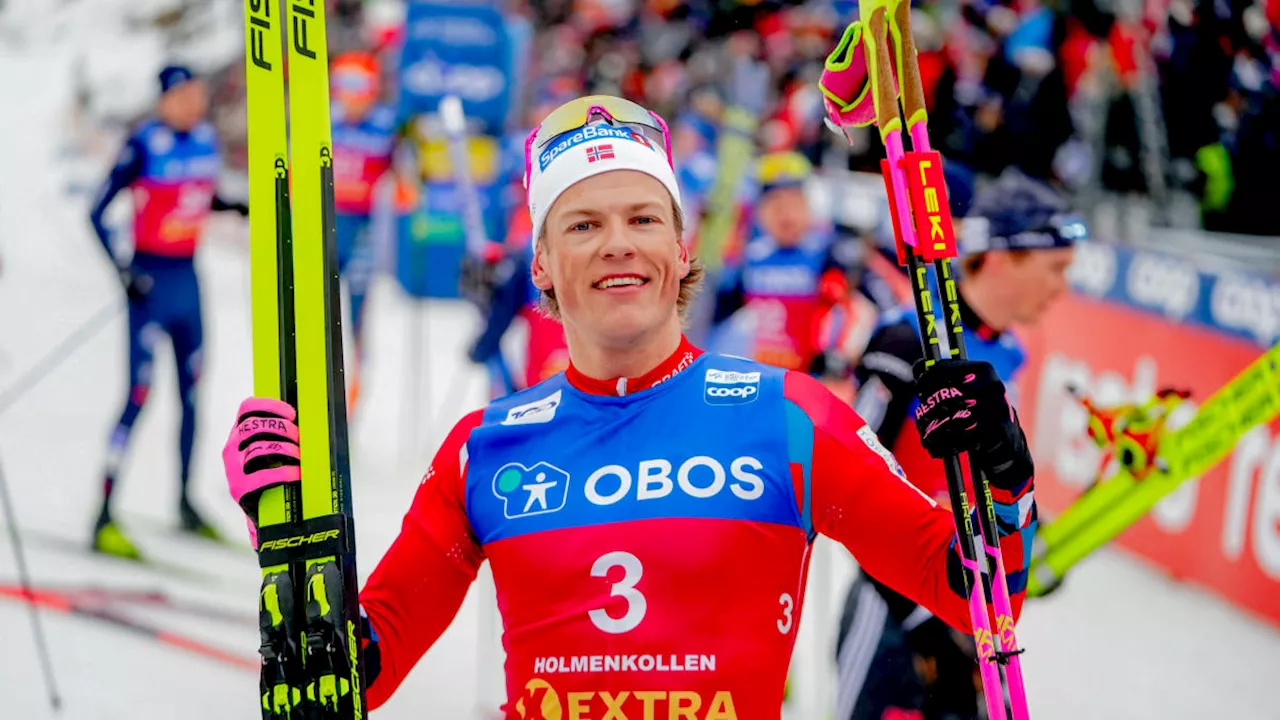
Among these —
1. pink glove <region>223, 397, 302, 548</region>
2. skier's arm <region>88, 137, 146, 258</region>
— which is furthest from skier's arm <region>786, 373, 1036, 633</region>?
skier's arm <region>88, 137, 146, 258</region>

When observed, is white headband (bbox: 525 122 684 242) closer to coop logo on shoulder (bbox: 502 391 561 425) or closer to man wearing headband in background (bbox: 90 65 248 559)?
coop logo on shoulder (bbox: 502 391 561 425)

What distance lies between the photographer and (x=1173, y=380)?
7156 mm

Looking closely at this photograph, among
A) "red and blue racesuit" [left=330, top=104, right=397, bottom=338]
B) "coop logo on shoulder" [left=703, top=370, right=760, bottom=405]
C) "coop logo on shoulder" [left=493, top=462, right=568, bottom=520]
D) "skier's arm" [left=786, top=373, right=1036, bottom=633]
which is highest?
"red and blue racesuit" [left=330, top=104, right=397, bottom=338]

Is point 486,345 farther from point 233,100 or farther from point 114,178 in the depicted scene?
point 233,100

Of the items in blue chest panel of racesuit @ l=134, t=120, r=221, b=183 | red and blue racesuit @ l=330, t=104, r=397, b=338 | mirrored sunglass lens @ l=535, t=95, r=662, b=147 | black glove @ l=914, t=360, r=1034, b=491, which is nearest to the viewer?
black glove @ l=914, t=360, r=1034, b=491

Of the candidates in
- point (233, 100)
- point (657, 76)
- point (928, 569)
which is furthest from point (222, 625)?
point (657, 76)

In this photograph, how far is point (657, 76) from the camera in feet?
67.1

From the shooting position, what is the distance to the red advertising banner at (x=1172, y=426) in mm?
6262

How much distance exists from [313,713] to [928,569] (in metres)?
0.98

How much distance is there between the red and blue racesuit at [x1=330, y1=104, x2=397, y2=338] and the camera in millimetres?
9938

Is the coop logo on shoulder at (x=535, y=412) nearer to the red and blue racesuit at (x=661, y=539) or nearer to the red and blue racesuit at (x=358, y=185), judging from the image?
the red and blue racesuit at (x=661, y=539)

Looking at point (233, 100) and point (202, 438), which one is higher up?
point (233, 100)

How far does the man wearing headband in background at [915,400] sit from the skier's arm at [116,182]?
17.3ft

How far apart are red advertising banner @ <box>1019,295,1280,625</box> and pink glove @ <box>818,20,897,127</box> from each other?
14.5 ft
